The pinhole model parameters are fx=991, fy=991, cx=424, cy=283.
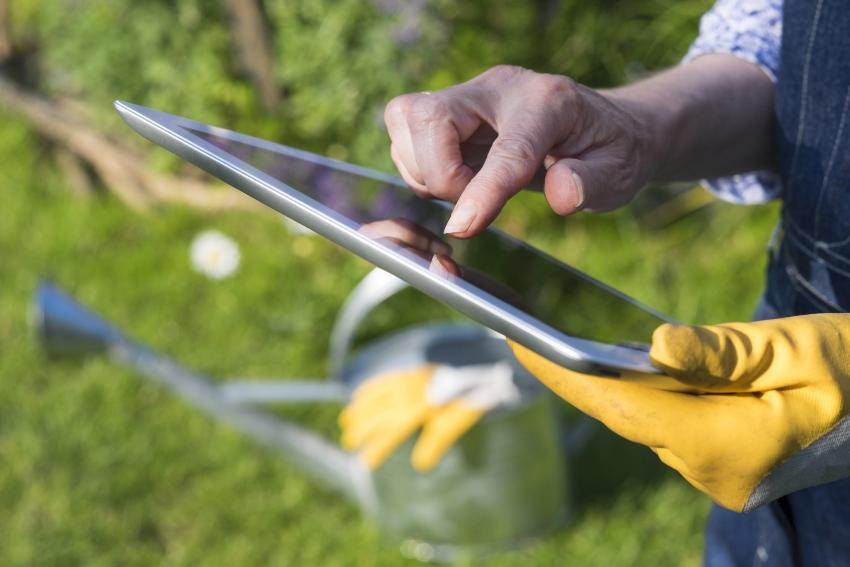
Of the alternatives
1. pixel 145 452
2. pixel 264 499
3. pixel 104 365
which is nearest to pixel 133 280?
pixel 104 365

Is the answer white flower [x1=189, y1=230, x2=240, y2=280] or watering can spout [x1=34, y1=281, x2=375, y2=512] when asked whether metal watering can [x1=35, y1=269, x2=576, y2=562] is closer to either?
watering can spout [x1=34, y1=281, x2=375, y2=512]

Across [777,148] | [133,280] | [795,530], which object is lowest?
[133,280]

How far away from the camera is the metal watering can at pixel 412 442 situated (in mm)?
2062

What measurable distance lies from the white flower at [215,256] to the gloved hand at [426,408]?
1156mm

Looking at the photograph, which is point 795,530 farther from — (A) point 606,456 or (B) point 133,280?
(B) point 133,280

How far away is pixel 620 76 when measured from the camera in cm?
288

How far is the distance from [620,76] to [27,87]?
232 cm

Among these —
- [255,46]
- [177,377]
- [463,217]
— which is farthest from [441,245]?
[255,46]

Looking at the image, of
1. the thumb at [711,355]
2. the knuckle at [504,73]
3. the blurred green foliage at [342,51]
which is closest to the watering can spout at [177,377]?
the blurred green foliage at [342,51]

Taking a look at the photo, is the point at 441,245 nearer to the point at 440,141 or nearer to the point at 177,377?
the point at 440,141

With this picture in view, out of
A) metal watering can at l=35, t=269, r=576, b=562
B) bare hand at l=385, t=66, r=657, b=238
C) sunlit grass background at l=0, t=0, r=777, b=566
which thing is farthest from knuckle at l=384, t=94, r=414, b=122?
sunlit grass background at l=0, t=0, r=777, b=566

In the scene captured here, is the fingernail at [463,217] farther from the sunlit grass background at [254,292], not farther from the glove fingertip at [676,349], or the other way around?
the sunlit grass background at [254,292]

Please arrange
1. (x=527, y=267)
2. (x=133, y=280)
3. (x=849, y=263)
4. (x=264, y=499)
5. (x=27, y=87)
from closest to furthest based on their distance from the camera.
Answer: (x=849, y=263), (x=527, y=267), (x=264, y=499), (x=133, y=280), (x=27, y=87)

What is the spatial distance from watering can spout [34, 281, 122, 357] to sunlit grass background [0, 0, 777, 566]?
448mm
